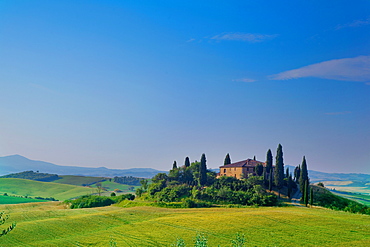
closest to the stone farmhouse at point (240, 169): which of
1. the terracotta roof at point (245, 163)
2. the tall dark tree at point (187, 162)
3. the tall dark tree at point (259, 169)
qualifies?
the terracotta roof at point (245, 163)

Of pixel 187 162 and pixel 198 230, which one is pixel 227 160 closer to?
pixel 187 162

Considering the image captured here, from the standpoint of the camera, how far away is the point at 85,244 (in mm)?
46500

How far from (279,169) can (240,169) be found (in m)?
17.2

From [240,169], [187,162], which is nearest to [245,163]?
[240,169]

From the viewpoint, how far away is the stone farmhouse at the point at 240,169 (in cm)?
11712

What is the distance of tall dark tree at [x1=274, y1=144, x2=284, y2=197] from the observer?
10350cm

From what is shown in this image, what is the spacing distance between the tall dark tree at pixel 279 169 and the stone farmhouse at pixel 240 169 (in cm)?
1278

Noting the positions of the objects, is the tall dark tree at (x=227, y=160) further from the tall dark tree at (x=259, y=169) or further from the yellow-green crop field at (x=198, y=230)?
the yellow-green crop field at (x=198, y=230)

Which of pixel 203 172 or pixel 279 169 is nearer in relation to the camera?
pixel 279 169

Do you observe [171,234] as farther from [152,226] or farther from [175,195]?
[175,195]

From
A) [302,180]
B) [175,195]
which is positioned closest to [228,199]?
[175,195]

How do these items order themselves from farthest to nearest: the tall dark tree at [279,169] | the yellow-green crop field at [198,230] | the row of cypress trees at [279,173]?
the tall dark tree at [279,169] → the row of cypress trees at [279,173] → the yellow-green crop field at [198,230]

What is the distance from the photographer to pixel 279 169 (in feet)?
344

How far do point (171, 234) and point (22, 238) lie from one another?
Result: 24.9 meters
